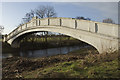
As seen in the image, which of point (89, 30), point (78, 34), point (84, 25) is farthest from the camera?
point (78, 34)

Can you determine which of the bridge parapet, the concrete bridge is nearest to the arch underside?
the concrete bridge

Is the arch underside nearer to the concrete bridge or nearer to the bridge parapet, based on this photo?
the concrete bridge

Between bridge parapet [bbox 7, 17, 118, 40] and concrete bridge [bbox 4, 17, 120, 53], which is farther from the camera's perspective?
bridge parapet [bbox 7, 17, 118, 40]

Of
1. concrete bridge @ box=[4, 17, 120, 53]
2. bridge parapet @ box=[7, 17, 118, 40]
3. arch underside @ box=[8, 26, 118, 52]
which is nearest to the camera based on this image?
concrete bridge @ box=[4, 17, 120, 53]

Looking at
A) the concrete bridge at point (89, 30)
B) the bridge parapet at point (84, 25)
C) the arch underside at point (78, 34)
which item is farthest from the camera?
the arch underside at point (78, 34)

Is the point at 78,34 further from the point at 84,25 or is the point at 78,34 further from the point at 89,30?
the point at 89,30

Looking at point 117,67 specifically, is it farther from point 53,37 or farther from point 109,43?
point 53,37

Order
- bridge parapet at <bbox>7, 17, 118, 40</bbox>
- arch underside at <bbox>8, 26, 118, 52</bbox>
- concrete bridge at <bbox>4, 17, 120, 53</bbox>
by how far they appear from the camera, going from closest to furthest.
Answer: concrete bridge at <bbox>4, 17, 120, 53</bbox> < bridge parapet at <bbox>7, 17, 118, 40</bbox> < arch underside at <bbox>8, 26, 118, 52</bbox>

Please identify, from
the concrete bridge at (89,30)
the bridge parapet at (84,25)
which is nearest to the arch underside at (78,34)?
the concrete bridge at (89,30)

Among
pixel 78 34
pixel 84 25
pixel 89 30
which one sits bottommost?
pixel 78 34

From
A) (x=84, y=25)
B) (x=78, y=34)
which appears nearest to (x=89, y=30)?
(x=84, y=25)

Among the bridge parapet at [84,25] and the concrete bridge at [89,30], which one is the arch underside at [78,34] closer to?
the concrete bridge at [89,30]

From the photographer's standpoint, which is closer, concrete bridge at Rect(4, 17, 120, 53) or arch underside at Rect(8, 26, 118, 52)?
concrete bridge at Rect(4, 17, 120, 53)

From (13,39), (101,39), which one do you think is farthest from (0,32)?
(101,39)
